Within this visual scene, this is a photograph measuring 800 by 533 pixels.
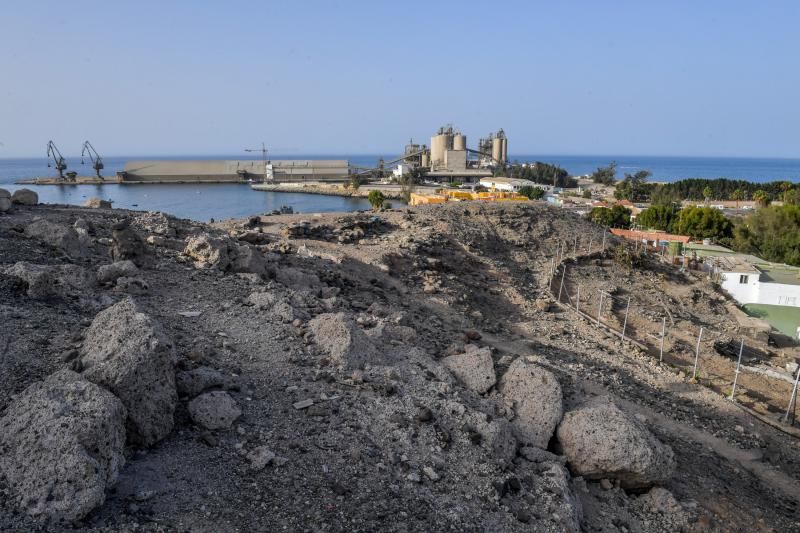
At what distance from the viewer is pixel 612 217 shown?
1582 inches

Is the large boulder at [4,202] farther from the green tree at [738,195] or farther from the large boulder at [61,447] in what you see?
the green tree at [738,195]

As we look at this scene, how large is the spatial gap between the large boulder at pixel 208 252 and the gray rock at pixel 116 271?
57.3 inches

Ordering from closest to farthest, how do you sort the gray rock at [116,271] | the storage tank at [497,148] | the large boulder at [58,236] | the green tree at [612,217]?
the gray rock at [116,271] → the large boulder at [58,236] → the green tree at [612,217] → the storage tank at [497,148]

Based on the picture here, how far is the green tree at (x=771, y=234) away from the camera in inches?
1265

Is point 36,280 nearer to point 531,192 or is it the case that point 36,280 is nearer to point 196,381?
point 196,381

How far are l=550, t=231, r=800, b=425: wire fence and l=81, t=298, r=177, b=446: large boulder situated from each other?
11257 millimetres

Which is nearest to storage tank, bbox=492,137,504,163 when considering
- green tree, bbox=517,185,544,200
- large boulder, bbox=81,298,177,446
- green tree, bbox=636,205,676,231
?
green tree, bbox=517,185,544,200

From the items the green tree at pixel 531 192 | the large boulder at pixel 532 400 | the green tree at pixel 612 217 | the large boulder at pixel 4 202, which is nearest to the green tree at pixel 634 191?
the green tree at pixel 531 192

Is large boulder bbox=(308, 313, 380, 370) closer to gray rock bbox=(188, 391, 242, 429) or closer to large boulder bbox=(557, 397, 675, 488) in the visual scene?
gray rock bbox=(188, 391, 242, 429)

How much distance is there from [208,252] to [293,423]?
594cm

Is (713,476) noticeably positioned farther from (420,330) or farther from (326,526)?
(326,526)

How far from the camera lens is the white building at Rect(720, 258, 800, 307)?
858 inches

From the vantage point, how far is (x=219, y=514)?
13.3 ft

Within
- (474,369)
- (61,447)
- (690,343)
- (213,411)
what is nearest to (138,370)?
(213,411)
